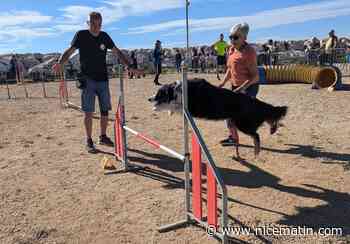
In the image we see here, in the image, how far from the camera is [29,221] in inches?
163

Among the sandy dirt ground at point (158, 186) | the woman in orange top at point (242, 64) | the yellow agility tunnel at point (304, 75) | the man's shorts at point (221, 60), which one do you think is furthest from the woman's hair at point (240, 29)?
the man's shorts at point (221, 60)

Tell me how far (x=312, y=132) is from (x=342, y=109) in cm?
234

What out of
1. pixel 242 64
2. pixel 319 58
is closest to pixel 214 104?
pixel 242 64

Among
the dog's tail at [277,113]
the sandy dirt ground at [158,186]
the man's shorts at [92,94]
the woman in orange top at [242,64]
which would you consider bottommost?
the sandy dirt ground at [158,186]

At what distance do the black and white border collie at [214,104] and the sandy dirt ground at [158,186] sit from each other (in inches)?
26.1

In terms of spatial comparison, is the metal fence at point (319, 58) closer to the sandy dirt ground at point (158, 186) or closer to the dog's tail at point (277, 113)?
the sandy dirt ground at point (158, 186)

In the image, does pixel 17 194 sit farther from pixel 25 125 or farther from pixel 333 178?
pixel 25 125

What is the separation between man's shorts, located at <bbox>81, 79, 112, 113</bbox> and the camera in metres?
6.44

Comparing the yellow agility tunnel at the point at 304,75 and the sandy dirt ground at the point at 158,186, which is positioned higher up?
the yellow agility tunnel at the point at 304,75

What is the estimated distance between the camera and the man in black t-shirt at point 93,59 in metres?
6.26

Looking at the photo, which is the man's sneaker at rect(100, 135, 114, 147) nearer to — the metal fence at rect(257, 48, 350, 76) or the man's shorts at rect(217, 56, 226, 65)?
the man's shorts at rect(217, 56, 226, 65)

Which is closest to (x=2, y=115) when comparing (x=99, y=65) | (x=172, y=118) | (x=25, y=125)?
(x=25, y=125)

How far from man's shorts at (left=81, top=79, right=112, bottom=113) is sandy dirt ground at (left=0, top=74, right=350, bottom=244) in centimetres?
71

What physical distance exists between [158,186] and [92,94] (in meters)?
2.16
